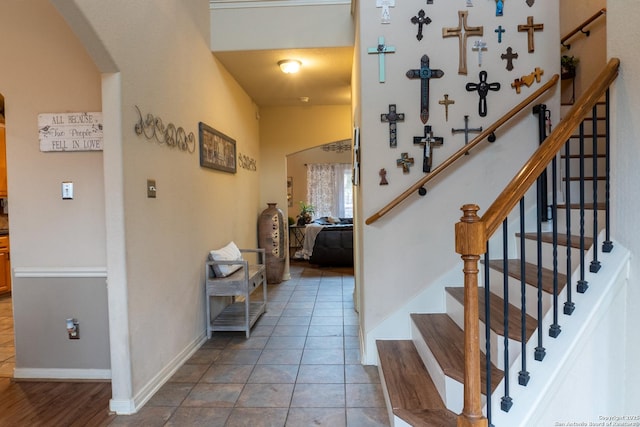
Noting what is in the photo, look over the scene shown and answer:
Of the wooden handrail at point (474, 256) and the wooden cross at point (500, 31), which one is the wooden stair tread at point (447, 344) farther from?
the wooden cross at point (500, 31)

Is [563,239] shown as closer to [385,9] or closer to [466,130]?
[466,130]

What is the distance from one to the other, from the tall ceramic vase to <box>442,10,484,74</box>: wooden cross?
10.9ft

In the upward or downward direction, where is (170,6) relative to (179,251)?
upward

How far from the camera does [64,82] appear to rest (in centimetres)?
232

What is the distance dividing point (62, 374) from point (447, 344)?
Answer: 254 cm

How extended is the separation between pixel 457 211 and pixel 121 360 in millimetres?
2315

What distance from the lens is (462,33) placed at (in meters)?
2.45

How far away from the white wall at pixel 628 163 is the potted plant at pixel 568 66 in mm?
2081

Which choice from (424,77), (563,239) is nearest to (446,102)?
(424,77)

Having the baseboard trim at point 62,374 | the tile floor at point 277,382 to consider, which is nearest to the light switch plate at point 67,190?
the baseboard trim at point 62,374

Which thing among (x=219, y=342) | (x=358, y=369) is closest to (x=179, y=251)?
(x=219, y=342)

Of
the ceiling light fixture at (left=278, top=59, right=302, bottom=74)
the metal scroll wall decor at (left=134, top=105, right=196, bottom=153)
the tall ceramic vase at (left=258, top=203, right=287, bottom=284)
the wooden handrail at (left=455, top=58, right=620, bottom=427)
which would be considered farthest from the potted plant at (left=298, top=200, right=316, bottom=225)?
the wooden handrail at (left=455, top=58, right=620, bottom=427)

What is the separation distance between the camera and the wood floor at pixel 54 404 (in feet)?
6.42

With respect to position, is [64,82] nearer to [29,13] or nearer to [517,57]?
Result: [29,13]
